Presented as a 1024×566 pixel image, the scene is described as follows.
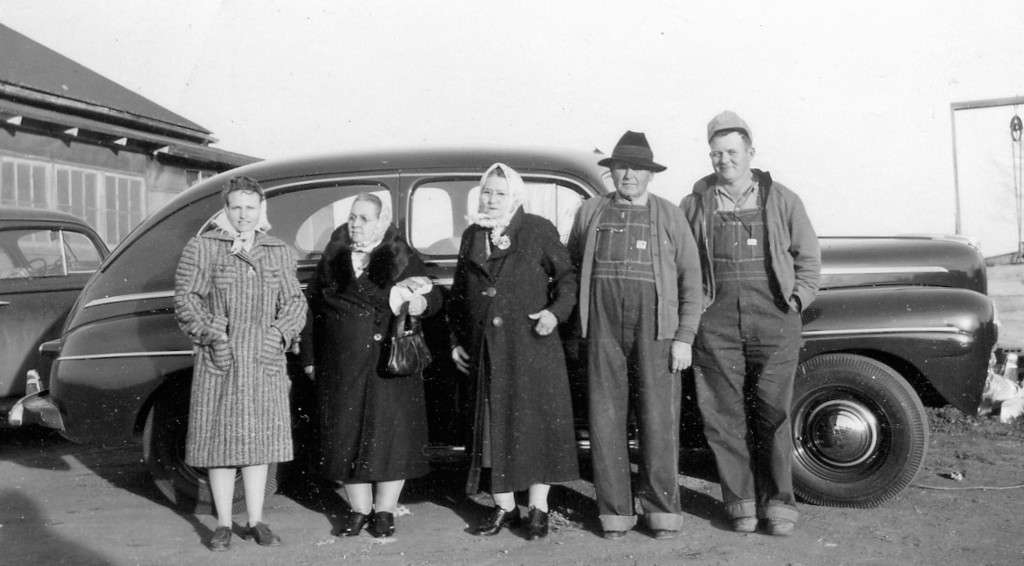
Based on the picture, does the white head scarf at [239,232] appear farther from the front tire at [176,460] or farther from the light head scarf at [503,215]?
the front tire at [176,460]

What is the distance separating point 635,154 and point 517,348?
1018 millimetres

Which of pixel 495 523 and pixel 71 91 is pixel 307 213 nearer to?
pixel 495 523

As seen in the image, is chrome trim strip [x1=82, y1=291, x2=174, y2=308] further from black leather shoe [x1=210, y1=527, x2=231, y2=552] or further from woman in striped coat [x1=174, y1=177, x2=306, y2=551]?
black leather shoe [x1=210, y1=527, x2=231, y2=552]

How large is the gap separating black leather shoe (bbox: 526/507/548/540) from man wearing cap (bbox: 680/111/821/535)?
849mm

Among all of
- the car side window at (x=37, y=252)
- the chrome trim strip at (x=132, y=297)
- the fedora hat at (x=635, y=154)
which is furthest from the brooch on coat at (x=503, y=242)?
the car side window at (x=37, y=252)

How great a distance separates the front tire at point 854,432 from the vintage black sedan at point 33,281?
5042mm

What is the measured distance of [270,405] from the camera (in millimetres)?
4020

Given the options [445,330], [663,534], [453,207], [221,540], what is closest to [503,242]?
[445,330]

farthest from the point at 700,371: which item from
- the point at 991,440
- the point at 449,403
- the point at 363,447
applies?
the point at 991,440

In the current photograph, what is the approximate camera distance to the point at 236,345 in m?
3.96

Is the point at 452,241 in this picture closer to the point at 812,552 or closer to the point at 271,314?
the point at 271,314

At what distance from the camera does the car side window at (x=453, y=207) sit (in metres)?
4.71

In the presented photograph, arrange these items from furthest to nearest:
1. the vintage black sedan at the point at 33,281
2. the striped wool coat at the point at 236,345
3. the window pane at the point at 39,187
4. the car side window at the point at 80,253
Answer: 1. the window pane at the point at 39,187
2. the car side window at the point at 80,253
3. the vintage black sedan at the point at 33,281
4. the striped wool coat at the point at 236,345

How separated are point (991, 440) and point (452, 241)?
3.98 meters
